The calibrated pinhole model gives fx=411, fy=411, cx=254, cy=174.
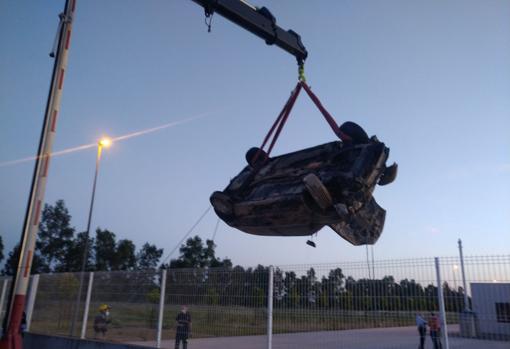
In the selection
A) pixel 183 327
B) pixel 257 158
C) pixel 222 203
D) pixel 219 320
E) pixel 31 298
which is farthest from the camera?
pixel 31 298

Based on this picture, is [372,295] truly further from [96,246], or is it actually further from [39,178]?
[96,246]

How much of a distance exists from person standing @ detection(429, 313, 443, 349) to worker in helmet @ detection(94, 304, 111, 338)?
7707 millimetres

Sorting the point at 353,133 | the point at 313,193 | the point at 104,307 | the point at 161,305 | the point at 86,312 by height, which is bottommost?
the point at 86,312

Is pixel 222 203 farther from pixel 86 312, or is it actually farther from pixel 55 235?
pixel 55 235

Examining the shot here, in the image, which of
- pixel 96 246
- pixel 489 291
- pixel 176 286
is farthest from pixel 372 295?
pixel 96 246

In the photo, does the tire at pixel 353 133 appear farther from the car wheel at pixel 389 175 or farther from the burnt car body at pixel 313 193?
the car wheel at pixel 389 175

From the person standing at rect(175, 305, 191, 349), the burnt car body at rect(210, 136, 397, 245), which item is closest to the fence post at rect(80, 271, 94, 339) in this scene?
the person standing at rect(175, 305, 191, 349)

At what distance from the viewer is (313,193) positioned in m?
4.15

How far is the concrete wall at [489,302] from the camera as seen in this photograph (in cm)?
543

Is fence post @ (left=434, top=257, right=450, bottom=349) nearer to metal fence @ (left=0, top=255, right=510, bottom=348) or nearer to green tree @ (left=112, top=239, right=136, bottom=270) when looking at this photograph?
metal fence @ (left=0, top=255, right=510, bottom=348)

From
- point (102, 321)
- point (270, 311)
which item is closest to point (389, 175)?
point (270, 311)

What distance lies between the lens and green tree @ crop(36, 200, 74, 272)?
196ft

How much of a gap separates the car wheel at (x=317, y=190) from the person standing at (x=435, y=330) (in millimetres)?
3268

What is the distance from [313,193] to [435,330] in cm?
381
